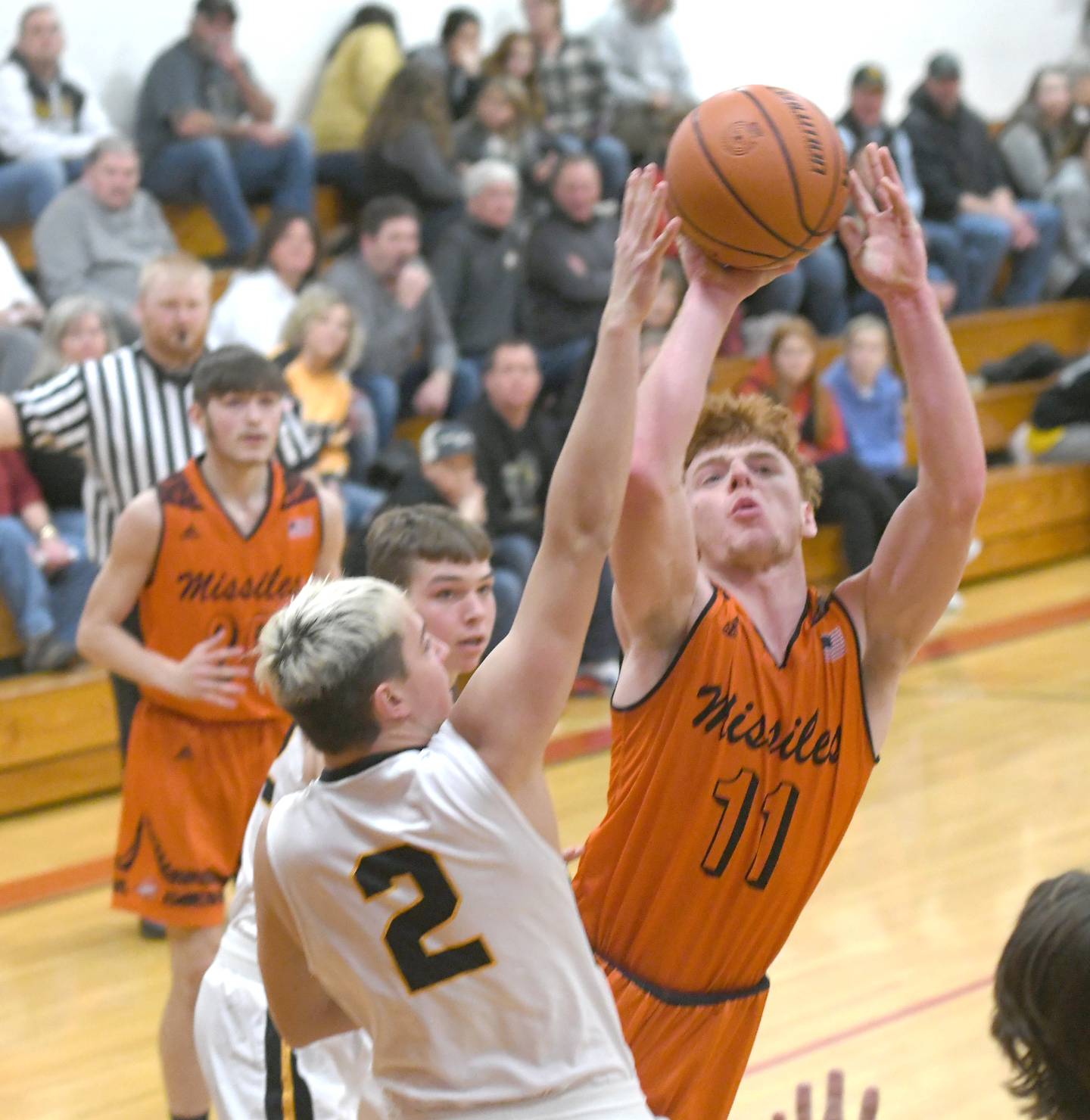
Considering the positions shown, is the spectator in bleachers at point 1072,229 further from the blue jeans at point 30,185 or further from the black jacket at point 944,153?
the blue jeans at point 30,185

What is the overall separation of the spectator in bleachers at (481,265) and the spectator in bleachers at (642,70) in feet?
6.15

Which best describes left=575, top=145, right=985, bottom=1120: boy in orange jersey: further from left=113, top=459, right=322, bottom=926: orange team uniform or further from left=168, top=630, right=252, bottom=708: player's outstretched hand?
left=113, top=459, right=322, bottom=926: orange team uniform

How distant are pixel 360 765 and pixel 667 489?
66 centimetres

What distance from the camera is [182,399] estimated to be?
516 cm

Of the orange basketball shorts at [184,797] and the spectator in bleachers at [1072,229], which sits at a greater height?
the orange basketball shorts at [184,797]

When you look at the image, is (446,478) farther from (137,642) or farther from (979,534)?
(979,534)

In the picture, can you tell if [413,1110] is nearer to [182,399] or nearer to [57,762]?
[182,399]

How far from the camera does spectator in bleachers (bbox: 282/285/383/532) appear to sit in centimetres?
766

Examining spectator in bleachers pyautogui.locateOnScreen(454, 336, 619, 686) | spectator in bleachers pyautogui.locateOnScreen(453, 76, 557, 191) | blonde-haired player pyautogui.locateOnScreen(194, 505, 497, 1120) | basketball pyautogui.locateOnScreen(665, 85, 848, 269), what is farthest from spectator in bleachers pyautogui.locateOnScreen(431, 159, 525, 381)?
basketball pyautogui.locateOnScreen(665, 85, 848, 269)

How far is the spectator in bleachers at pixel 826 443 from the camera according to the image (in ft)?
29.9

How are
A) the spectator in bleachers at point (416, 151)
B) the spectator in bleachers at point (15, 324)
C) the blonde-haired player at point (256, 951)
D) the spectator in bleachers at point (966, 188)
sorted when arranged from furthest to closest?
the spectator in bleachers at point (966, 188), the spectator in bleachers at point (416, 151), the spectator in bleachers at point (15, 324), the blonde-haired player at point (256, 951)

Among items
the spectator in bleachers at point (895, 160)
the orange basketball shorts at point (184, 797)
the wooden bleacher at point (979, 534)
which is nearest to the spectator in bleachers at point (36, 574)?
the wooden bleacher at point (979, 534)

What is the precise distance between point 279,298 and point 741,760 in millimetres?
5976

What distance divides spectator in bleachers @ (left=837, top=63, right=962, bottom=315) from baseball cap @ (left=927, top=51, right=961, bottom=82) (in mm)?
433
